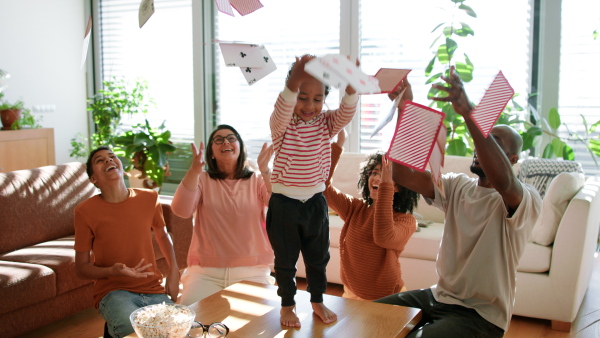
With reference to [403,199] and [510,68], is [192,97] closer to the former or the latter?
[510,68]

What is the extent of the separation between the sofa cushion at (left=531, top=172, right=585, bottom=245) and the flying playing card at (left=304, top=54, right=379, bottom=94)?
220cm

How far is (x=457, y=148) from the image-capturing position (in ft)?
13.9

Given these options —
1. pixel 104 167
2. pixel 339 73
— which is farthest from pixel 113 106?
pixel 339 73

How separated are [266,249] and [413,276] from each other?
1251 millimetres

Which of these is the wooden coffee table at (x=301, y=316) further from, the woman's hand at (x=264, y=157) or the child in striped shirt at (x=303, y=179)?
the woman's hand at (x=264, y=157)

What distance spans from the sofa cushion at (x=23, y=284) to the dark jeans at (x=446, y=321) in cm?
173

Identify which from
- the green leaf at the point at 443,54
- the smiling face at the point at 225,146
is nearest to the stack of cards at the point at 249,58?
the smiling face at the point at 225,146

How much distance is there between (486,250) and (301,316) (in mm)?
656

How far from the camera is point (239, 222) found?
2486 millimetres

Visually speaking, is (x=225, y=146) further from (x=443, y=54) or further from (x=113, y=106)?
(x=113, y=106)

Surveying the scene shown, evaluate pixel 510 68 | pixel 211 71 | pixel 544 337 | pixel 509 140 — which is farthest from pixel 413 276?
pixel 211 71

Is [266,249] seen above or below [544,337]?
above

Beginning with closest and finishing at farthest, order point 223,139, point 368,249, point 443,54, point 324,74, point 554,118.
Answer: point 324,74 < point 368,249 < point 223,139 < point 554,118 < point 443,54

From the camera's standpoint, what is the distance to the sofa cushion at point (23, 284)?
2.64 meters
